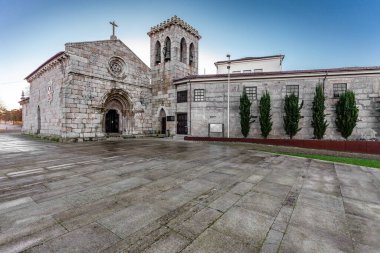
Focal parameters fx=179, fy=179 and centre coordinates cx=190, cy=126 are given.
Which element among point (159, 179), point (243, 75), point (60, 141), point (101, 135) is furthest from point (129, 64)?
point (159, 179)

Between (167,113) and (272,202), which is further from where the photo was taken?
(167,113)

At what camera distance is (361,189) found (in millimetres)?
4836

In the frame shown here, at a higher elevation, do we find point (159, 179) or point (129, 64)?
point (129, 64)

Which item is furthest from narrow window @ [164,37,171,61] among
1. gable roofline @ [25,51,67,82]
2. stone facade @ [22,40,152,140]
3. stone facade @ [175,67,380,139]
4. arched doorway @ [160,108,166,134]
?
gable roofline @ [25,51,67,82]

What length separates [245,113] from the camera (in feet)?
52.7

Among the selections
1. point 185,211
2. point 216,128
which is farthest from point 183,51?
point 185,211

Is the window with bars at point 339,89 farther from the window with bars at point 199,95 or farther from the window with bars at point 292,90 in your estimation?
the window with bars at point 199,95

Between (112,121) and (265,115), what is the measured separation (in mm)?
15089

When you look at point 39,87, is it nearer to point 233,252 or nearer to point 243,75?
point 243,75

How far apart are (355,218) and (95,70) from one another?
18.4 m

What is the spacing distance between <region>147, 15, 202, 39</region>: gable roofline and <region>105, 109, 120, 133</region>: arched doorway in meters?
11.1

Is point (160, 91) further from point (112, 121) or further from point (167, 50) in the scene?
point (112, 121)

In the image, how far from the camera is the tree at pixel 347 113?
46.2 feet

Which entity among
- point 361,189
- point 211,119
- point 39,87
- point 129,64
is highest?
point 129,64
